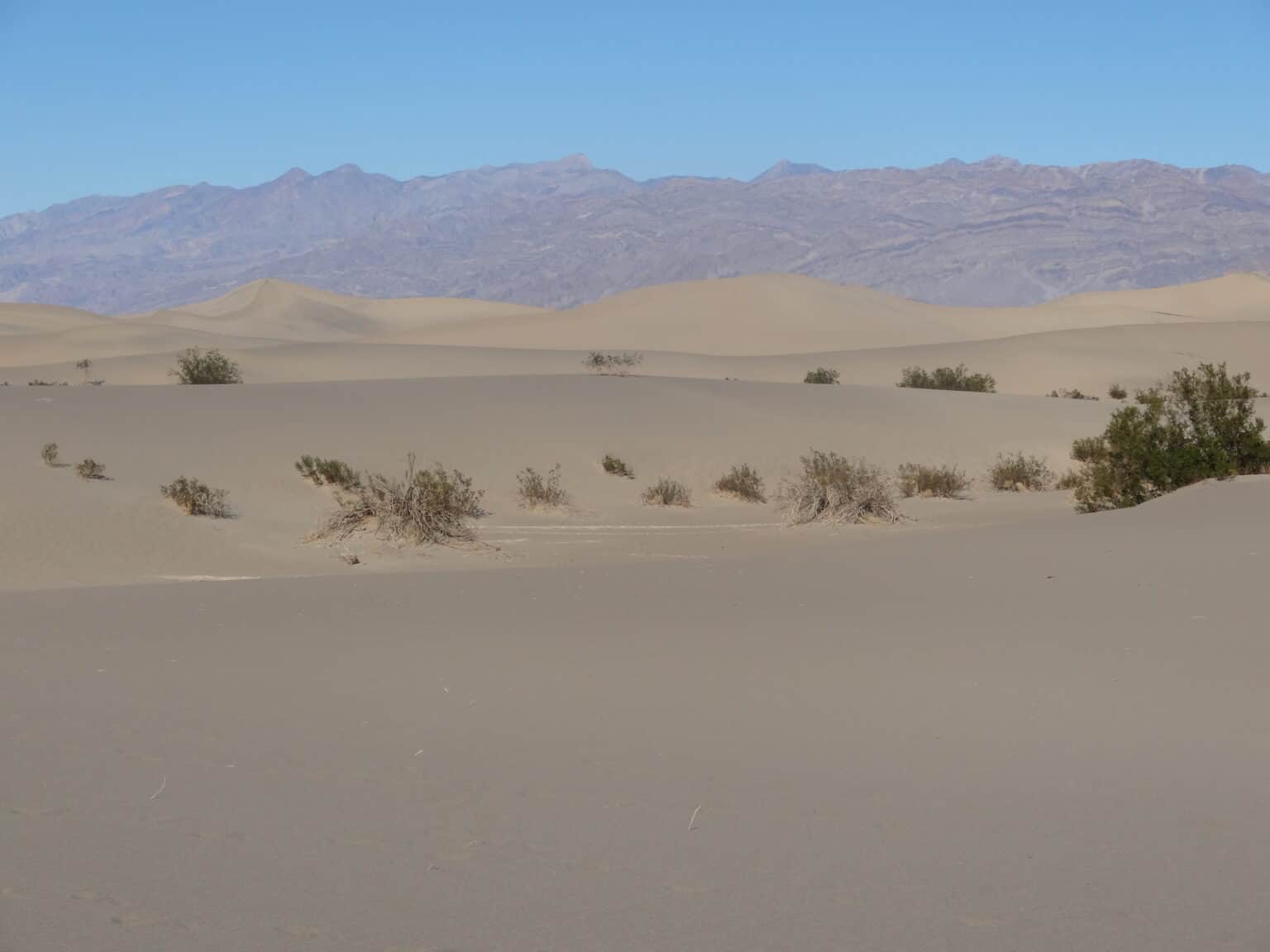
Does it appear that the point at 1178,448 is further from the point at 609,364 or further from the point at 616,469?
the point at 609,364

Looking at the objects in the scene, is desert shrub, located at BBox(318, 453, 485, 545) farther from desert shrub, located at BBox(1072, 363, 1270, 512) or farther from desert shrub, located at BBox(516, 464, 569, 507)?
desert shrub, located at BBox(1072, 363, 1270, 512)

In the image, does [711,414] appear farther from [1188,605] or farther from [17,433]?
[1188,605]

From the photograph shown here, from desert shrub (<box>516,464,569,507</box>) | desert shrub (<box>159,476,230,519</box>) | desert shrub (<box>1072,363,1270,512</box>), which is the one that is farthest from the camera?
desert shrub (<box>516,464,569,507</box>)

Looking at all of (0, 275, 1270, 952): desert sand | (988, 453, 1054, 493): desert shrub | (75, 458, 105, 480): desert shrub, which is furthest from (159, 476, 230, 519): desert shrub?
(988, 453, 1054, 493): desert shrub

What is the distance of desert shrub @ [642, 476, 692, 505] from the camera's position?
68.5ft

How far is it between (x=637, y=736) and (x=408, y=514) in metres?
11.3

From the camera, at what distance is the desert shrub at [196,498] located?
1791 cm

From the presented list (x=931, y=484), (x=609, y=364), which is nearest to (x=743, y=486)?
(x=931, y=484)

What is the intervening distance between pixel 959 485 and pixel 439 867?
1920 centimetres

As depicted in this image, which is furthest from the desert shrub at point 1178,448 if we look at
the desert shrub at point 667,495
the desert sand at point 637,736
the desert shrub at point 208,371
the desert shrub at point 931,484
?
the desert shrub at point 208,371

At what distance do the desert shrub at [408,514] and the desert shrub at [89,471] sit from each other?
152 inches

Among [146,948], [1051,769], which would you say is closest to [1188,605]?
[1051,769]

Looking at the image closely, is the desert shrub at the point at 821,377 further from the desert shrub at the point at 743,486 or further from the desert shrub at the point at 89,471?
the desert shrub at the point at 89,471

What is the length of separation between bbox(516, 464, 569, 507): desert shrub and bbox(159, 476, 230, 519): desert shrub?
171 inches
